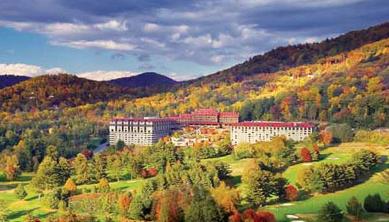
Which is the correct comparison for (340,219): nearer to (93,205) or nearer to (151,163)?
(93,205)

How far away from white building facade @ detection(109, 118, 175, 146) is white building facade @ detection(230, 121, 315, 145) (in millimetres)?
17691

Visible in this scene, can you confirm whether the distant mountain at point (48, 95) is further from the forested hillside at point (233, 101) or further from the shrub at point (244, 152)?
the shrub at point (244, 152)

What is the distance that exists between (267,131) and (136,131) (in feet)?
90.8

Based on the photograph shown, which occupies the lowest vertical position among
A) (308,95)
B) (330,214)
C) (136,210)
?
(136,210)

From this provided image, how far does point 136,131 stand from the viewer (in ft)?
370

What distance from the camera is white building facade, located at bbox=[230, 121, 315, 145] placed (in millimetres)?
93125

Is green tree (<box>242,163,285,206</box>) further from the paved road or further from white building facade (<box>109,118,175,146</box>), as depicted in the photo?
white building facade (<box>109,118,175,146</box>)

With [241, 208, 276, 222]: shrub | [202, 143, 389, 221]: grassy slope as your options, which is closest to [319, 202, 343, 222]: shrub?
[202, 143, 389, 221]: grassy slope

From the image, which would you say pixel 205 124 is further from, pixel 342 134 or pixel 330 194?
pixel 330 194

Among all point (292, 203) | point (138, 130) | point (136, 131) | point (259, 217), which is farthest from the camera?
point (136, 131)

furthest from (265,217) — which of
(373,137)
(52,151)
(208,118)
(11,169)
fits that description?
(208,118)

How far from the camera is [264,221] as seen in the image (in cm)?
4269

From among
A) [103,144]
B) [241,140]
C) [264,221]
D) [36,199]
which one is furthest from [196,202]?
[103,144]

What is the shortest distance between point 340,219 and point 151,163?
33.5 meters
